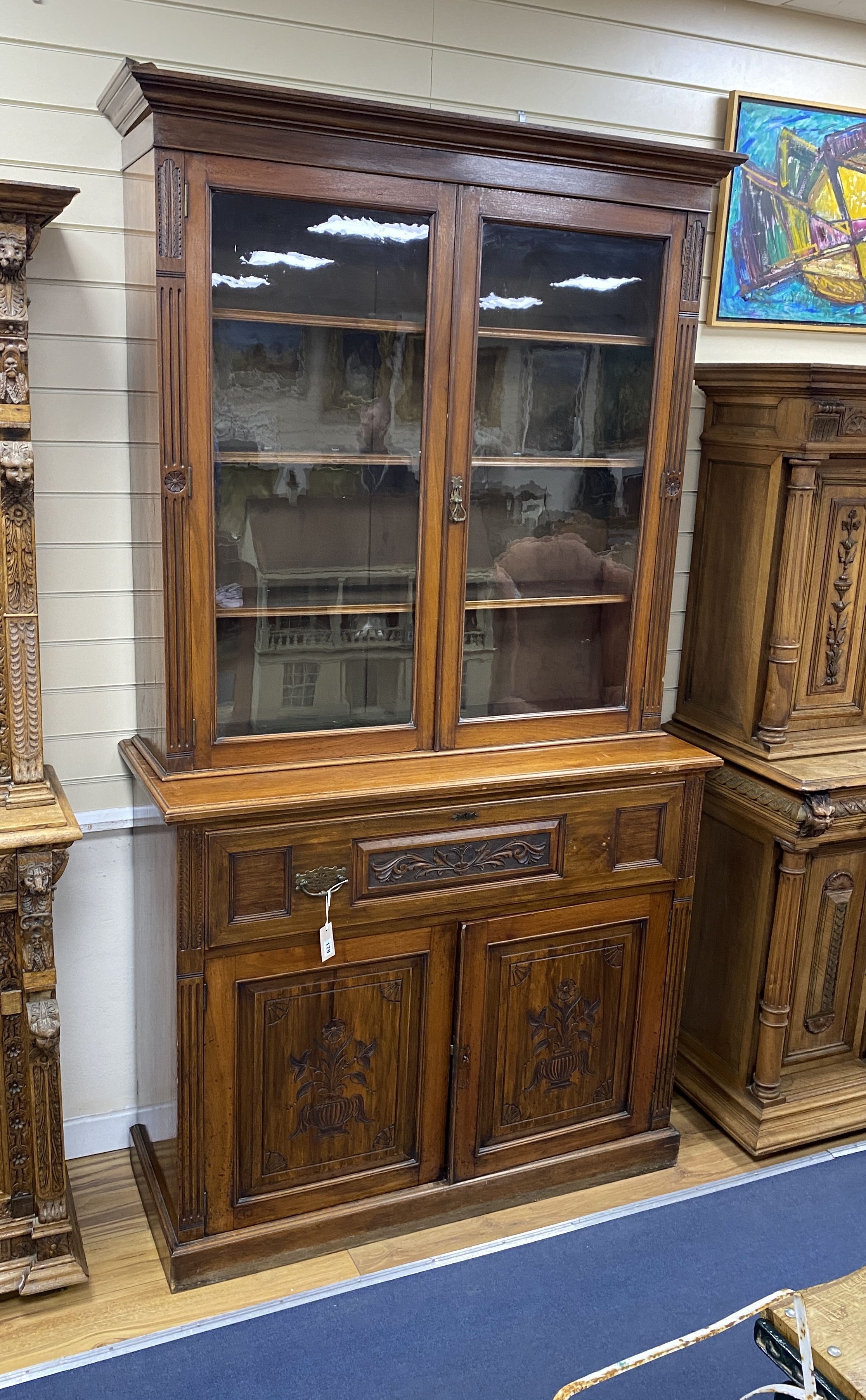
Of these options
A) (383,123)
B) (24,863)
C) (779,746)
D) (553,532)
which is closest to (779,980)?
(779,746)

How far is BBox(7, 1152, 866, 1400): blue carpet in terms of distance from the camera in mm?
2115

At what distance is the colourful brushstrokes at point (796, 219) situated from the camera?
287 cm

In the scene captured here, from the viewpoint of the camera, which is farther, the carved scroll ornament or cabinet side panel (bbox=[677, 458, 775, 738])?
cabinet side panel (bbox=[677, 458, 775, 738])

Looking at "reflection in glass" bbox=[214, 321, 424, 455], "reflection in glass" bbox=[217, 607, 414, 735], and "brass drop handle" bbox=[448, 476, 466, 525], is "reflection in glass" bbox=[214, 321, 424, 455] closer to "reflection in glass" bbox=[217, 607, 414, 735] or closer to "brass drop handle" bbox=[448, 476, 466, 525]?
"brass drop handle" bbox=[448, 476, 466, 525]

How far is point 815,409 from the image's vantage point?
253 centimetres

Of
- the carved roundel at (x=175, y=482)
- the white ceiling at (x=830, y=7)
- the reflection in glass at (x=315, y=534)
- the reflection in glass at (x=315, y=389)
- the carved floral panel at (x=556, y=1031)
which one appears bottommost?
the carved floral panel at (x=556, y=1031)

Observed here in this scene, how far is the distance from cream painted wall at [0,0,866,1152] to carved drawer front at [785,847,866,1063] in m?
1.04

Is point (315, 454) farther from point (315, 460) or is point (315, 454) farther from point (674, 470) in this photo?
point (674, 470)

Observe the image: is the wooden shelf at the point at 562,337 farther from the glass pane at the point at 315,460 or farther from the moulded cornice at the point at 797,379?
the moulded cornice at the point at 797,379

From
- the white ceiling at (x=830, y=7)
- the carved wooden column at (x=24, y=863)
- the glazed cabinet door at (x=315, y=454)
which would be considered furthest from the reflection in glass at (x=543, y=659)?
the white ceiling at (x=830, y=7)

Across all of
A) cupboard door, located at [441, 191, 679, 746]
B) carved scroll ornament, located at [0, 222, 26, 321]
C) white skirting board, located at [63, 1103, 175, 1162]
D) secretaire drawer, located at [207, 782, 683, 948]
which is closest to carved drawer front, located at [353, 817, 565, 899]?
secretaire drawer, located at [207, 782, 683, 948]

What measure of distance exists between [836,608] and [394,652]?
3.66ft

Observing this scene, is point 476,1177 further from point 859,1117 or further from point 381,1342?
point 859,1117

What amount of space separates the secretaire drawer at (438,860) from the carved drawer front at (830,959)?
1.50 ft
